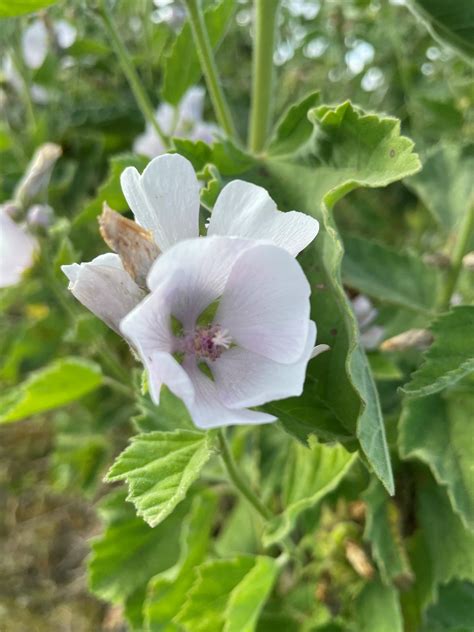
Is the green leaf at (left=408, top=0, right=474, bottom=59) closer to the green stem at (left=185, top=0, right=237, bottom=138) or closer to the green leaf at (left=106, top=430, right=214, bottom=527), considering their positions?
the green stem at (left=185, top=0, right=237, bottom=138)

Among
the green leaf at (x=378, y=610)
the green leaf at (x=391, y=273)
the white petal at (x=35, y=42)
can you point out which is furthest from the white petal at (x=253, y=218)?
the white petal at (x=35, y=42)

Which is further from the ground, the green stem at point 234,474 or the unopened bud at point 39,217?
the unopened bud at point 39,217

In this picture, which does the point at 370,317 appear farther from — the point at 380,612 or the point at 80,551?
the point at 80,551

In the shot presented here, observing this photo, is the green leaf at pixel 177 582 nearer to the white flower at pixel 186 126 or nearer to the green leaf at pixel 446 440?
the green leaf at pixel 446 440

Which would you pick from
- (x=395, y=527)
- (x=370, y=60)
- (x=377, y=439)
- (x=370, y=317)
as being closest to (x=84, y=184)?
(x=370, y=60)

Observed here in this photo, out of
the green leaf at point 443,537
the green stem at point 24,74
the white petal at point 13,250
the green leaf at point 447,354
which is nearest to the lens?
the green leaf at point 447,354

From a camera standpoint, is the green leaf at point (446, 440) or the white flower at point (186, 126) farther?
the white flower at point (186, 126)
